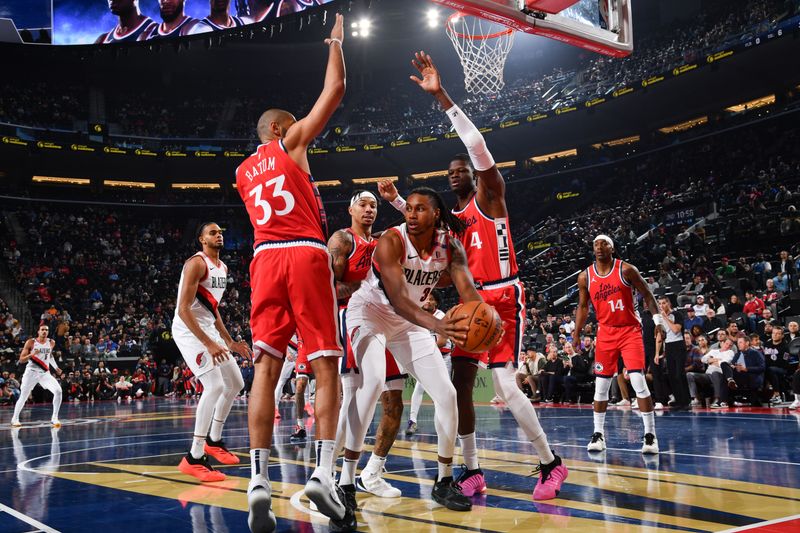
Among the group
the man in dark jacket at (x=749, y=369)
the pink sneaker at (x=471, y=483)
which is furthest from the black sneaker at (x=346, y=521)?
the man in dark jacket at (x=749, y=369)

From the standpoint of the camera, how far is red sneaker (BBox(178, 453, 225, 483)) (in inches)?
231

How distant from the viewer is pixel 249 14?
27.4 m

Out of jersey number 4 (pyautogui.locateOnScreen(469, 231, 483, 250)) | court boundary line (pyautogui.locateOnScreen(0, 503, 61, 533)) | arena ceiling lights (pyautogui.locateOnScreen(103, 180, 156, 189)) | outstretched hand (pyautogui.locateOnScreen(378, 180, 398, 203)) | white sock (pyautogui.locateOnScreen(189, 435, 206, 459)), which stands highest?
arena ceiling lights (pyautogui.locateOnScreen(103, 180, 156, 189))

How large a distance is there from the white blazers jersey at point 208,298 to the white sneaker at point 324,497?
11.5 ft

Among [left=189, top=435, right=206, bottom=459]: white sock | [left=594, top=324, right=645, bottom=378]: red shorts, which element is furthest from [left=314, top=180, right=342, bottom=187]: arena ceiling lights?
[left=189, top=435, right=206, bottom=459]: white sock

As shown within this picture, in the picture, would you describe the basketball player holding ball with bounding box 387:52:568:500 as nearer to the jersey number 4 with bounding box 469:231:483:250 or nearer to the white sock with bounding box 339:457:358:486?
the jersey number 4 with bounding box 469:231:483:250

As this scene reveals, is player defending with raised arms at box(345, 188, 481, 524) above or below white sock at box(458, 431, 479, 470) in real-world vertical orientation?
above

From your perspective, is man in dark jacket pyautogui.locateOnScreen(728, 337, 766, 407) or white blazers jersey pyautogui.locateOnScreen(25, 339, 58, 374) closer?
man in dark jacket pyautogui.locateOnScreen(728, 337, 766, 407)

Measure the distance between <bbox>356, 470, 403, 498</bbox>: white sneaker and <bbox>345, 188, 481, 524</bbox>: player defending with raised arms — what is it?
0.45 m

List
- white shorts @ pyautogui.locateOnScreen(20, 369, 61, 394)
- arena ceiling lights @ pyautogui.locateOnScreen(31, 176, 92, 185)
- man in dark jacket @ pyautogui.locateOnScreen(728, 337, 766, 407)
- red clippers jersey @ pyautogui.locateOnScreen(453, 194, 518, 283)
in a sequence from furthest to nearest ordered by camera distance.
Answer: arena ceiling lights @ pyautogui.locateOnScreen(31, 176, 92, 185), white shorts @ pyautogui.locateOnScreen(20, 369, 61, 394), man in dark jacket @ pyautogui.locateOnScreen(728, 337, 766, 407), red clippers jersey @ pyautogui.locateOnScreen(453, 194, 518, 283)

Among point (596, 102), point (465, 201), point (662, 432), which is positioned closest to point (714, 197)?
point (596, 102)

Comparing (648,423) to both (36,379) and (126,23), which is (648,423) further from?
(126,23)

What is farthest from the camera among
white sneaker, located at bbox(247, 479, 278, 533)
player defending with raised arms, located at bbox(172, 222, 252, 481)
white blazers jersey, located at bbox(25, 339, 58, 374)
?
white blazers jersey, located at bbox(25, 339, 58, 374)

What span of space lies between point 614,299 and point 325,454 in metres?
4.90
